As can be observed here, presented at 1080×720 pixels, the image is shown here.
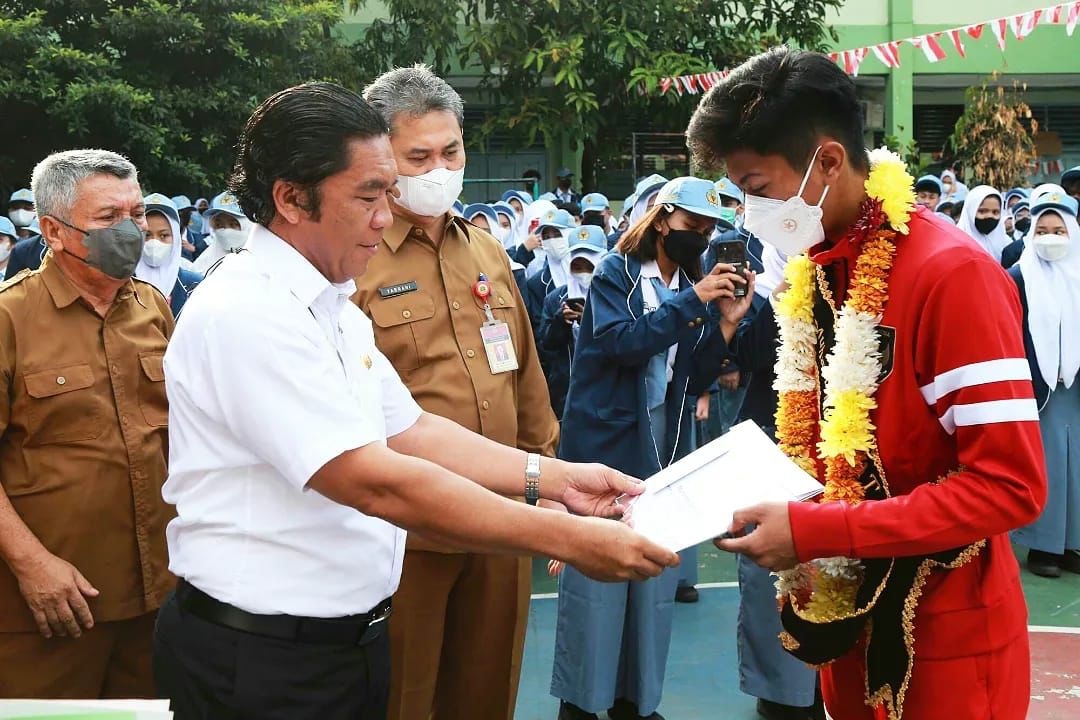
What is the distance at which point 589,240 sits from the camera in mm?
8297

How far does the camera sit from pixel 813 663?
238cm

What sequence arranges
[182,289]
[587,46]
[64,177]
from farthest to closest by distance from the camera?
1. [587,46]
2. [182,289]
3. [64,177]

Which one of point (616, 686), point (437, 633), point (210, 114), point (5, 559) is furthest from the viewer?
point (210, 114)

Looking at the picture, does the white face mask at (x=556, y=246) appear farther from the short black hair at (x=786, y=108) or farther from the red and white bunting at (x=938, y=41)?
the short black hair at (x=786, y=108)

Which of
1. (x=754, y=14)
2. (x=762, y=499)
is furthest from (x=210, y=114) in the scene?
(x=762, y=499)

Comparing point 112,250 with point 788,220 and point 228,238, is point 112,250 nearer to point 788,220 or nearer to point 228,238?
point 788,220

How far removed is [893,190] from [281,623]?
152cm

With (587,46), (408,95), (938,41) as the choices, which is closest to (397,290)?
(408,95)

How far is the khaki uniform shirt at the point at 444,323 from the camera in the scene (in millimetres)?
3186

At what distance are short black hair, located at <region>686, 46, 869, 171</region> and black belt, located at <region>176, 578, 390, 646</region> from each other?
1.28 meters

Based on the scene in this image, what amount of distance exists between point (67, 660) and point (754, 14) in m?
17.5

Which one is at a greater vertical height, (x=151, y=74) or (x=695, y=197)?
(x=151, y=74)

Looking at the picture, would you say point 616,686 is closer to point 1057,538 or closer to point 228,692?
point 228,692

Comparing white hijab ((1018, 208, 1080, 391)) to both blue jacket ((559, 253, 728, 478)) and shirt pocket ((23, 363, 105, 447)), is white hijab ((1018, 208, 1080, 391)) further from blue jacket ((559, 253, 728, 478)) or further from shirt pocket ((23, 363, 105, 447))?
shirt pocket ((23, 363, 105, 447))
